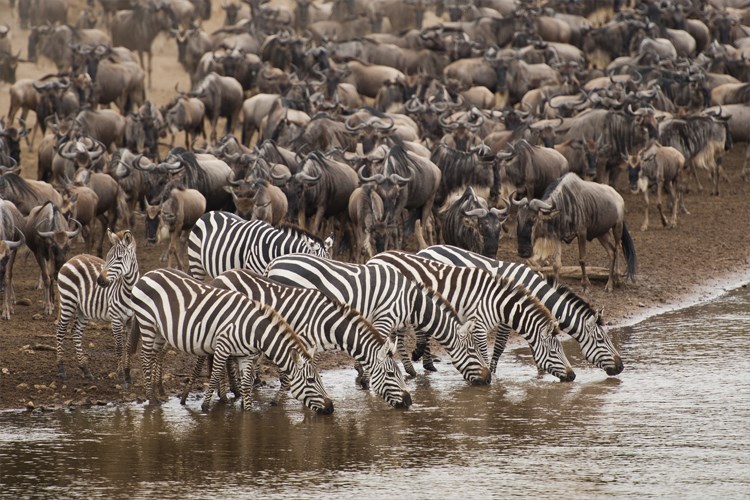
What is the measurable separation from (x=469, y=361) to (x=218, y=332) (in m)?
2.49

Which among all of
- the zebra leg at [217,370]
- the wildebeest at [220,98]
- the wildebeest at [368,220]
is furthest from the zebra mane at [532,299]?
the wildebeest at [220,98]

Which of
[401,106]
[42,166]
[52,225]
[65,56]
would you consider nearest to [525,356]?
[52,225]

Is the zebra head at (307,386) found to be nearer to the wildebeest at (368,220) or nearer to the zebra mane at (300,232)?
the zebra mane at (300,232)

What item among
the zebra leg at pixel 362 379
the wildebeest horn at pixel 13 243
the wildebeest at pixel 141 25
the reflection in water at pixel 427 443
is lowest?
the reflection in water at pixel 427 443

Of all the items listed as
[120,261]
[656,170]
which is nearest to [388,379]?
[120,261]

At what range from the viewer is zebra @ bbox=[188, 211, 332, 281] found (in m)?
13.3

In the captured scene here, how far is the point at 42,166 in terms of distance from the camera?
21328 mm

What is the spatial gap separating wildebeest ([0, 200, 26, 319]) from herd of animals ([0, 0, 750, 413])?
0.03 meters

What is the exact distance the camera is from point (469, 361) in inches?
456

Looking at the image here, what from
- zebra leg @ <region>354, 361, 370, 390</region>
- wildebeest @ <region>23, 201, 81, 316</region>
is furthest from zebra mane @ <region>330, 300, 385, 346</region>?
wildebeest @ <region>23, 201, 81, 316</region>

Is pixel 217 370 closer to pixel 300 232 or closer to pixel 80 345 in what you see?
pixel 80 345

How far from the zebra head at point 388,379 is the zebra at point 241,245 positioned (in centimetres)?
276

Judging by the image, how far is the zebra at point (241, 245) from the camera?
525 inches

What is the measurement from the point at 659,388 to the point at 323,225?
8013 millimetres
